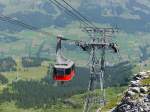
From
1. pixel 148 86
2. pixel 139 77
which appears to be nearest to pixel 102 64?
pixel 139 77

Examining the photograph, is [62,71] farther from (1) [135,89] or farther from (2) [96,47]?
(2) [96,47]

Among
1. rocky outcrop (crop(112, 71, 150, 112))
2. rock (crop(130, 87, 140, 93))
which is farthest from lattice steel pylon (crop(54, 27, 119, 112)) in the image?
rock (crop(130, 87, 140, 93))

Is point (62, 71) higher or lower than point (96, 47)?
lower

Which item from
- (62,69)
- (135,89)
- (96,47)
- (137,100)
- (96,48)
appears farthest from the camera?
(96,48)

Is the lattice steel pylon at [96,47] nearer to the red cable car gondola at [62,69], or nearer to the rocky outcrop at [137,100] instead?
the red cable car gondola at [62,69]

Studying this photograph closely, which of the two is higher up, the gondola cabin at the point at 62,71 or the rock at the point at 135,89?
the gondola cabin at the point at 62,71

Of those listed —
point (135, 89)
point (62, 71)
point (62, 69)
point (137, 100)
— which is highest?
point (62, 69)

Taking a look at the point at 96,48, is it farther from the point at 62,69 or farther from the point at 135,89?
the point at 135,89

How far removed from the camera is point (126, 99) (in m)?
54.5

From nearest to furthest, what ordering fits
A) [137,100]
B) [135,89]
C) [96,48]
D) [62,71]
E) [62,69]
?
[137,100], [135,89], [62,69], [62,71], [96,48]

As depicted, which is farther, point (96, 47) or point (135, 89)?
point (96, 47)

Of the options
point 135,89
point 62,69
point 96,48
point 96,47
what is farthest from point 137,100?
point 96,48

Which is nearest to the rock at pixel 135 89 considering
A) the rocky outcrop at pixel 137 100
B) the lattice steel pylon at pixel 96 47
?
the rocky outcrop at pixel 137 100

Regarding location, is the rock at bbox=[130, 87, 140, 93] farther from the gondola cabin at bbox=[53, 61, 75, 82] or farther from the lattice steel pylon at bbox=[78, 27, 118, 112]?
the lattice steel pylon at bbox=[78, 27, 118, 112]
